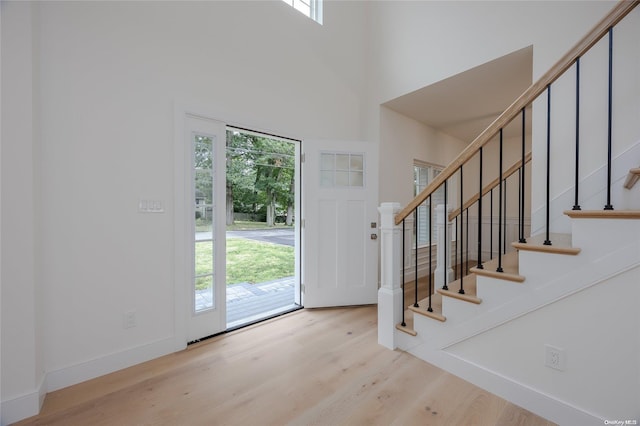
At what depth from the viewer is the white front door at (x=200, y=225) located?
2203 millimetres

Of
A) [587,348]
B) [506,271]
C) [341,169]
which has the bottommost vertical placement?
[587,348]

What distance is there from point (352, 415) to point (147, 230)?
190 cm

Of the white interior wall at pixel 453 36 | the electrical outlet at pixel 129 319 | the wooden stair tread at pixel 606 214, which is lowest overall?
the electrical outlet at pixel 129 319

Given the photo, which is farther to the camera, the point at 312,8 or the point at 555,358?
the point at 312,8

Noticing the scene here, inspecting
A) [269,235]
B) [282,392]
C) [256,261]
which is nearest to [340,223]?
[282,392]

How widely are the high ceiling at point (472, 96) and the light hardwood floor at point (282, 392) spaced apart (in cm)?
281

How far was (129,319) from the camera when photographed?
1.99m

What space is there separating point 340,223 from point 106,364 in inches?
92.0

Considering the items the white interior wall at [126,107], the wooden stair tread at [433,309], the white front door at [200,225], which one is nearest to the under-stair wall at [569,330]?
the wooden stair tread at [433,309]

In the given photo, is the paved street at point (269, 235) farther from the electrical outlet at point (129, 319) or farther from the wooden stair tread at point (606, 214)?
the wooden stair tread at point (606, 214)

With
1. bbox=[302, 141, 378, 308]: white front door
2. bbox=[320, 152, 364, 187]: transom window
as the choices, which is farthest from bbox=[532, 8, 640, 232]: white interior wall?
bbox=[320, 152, 364, 187]: transom window

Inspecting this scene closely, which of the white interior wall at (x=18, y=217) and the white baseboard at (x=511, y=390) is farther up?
the white interior wall at (x=18, y=217)

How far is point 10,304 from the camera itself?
146 cm

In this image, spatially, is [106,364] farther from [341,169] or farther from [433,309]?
[341,169]
